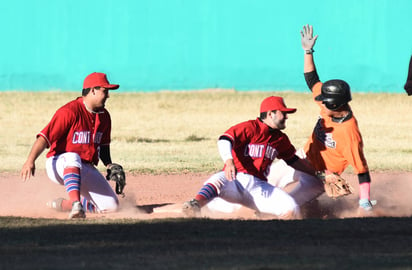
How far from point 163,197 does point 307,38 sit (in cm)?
250

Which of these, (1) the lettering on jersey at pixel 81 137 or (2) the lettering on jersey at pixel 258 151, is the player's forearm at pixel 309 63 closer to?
(2) the lettering on jersey at pixel 258 151

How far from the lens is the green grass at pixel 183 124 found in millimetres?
14383

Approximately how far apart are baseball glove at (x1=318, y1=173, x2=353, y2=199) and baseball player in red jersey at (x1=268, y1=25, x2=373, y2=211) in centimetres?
14

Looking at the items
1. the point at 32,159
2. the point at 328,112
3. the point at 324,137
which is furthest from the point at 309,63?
the point at 32,159

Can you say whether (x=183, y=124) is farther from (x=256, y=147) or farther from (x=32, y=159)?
(x=32, y=159)

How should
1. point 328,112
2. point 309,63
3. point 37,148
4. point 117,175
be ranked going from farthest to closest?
point 309,63 < point 328,112 < point 117,175 < point 37,148

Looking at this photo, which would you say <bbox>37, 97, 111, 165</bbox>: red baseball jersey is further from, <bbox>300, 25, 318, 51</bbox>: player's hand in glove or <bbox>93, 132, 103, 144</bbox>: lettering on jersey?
<bbox>300, 25, 318, 51</bbox>: player's hand in glove

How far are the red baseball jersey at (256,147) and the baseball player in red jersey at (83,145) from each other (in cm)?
133

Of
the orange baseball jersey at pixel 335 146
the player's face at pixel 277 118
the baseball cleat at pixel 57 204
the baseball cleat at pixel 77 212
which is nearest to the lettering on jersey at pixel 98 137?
the baseball cleat at pixel 57 204

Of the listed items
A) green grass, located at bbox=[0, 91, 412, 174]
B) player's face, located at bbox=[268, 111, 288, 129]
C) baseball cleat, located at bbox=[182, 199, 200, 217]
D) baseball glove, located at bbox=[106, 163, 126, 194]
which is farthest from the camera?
green grass, located at bbox=[0, 91, 412, 174]

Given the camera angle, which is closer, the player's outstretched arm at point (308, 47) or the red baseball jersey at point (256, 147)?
the red baseball jersey at point (256, 147)

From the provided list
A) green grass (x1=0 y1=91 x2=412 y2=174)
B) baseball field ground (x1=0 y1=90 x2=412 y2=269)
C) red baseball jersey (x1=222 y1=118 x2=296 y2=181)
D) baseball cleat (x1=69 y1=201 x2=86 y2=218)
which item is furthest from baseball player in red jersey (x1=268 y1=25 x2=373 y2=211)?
green grass (x1=0 y1=91 x2=412 y2=174)

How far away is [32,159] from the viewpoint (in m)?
8.15

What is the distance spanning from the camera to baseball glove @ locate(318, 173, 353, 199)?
8719mm
